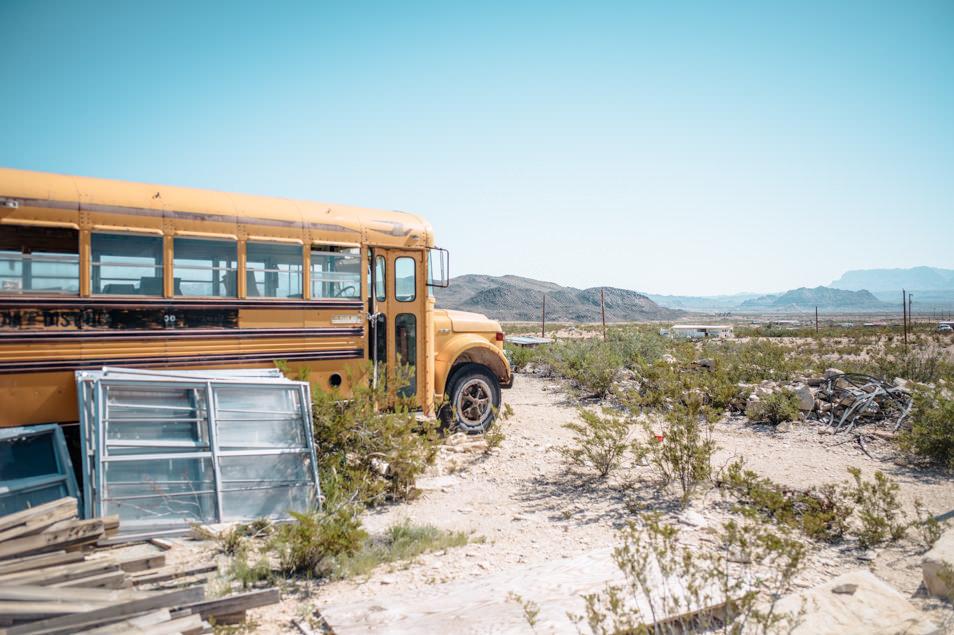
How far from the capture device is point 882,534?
469cm

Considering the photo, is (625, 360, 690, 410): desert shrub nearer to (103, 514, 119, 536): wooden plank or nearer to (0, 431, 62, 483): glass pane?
(103, 514, 119, 536): wooden plank

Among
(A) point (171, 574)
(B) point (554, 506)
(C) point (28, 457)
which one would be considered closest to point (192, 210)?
(C) point (28, 457)

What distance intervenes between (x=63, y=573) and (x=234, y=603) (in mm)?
1064

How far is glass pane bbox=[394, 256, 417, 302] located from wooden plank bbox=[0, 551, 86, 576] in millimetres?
4536

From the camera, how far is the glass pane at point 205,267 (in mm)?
5930

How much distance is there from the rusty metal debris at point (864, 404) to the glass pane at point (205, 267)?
880 centimetres

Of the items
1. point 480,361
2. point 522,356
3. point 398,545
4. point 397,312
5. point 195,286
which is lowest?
point 398,545

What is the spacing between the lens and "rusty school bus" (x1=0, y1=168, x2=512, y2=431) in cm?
519

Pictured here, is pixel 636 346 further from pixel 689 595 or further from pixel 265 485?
pixel 689 595

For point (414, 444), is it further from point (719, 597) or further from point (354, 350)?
point (719, 597)

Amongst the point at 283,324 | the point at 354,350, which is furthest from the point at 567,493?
the point at 283,324

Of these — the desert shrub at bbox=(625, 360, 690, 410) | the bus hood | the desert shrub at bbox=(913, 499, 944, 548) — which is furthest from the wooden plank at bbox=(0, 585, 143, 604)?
the desert shrub at bbox=(913, 499, 944, 548)

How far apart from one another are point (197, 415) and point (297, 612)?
7.73 feet

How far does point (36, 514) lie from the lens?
4.02 m
